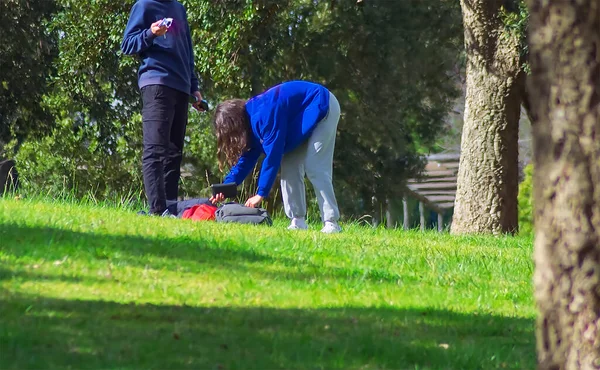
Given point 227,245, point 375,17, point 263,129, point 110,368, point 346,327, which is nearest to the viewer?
point 110,368

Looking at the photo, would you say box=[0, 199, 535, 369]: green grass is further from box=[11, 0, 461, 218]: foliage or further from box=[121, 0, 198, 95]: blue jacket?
box=[11, 0, 461, 218]: foliage

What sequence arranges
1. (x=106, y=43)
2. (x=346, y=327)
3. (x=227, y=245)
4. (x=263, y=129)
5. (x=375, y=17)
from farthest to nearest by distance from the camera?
(x=375, y=17) → (x=106, y=43) → (x=263, y=129) → (x=227, y=245) → (x=346, y=327)

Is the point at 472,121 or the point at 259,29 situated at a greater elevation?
the point at 259,29

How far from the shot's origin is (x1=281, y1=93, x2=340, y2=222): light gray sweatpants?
8.88 m

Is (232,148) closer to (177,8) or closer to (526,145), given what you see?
(177,8)

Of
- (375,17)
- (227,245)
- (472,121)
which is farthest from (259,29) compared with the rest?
(227,245)

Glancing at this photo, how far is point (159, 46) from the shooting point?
9219 millimetres

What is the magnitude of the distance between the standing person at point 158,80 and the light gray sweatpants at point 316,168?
103 centimetres

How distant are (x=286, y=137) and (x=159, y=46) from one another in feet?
4.49

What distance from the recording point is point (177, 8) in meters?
9.49

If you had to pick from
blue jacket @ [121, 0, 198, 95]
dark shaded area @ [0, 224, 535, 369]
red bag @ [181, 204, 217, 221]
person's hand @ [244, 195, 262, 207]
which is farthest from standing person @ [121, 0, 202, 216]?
dark shaded area @ [0, 224, 535, 369]

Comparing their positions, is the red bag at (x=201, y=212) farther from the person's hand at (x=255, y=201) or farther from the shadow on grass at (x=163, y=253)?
the shadow on grass at (x=163, y=253)

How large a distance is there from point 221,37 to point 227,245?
9556mm

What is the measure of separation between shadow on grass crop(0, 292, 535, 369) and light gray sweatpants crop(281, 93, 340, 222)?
350 centimetres
